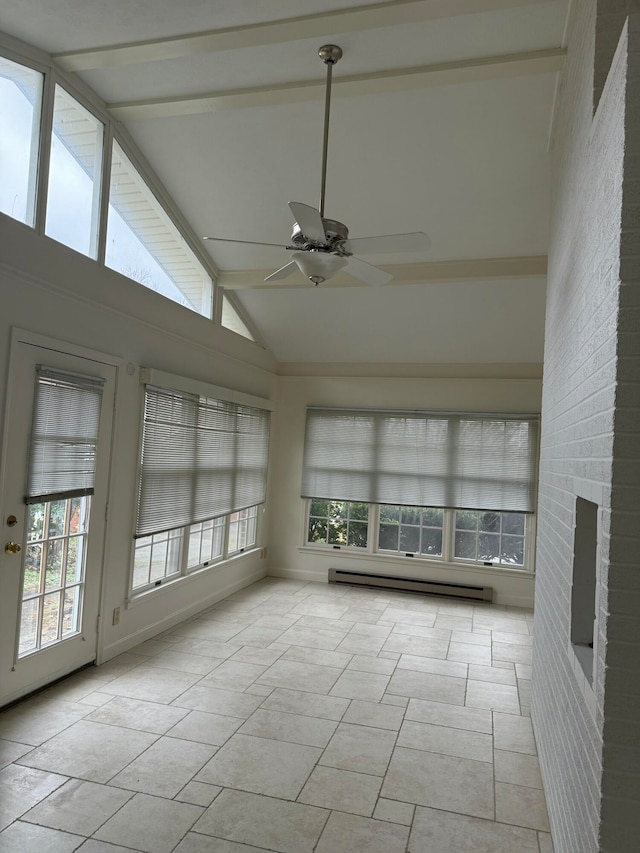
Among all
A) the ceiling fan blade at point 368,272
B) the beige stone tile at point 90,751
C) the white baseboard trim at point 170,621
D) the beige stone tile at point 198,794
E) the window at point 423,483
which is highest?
the ceiling fan blade at point 368,272

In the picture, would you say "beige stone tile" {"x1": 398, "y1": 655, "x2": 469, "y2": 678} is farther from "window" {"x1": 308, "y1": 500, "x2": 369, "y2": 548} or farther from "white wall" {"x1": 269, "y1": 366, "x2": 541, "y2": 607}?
"window" {"x1": 308, "y1": 500, "x2": 369, "y2": 548}

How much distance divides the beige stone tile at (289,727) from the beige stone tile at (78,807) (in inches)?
34.1

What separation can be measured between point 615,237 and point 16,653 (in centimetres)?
364

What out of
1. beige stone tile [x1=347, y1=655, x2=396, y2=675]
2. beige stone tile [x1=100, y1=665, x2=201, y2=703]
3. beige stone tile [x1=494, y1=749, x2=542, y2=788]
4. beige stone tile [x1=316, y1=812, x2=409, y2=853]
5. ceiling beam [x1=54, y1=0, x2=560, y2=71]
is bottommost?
beige stone tile [x1=316, y1=812, x2=409, y2=853]

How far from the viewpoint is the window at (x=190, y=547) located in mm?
4945

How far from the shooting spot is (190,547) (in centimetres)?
571

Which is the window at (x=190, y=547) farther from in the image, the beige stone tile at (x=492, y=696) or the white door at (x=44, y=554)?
the beige stone tile at (x=492, y=696)

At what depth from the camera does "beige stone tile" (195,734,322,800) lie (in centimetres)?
294

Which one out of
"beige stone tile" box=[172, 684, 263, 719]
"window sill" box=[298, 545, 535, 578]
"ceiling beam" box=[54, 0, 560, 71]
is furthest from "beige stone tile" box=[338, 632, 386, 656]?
"ceiling beam" box=[54, 0, 560, 71]

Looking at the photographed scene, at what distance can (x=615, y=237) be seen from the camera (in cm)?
170

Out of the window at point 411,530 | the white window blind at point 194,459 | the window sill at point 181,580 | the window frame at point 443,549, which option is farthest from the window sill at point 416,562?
the white window blind at point 194,459

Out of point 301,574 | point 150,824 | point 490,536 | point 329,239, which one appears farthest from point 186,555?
point 329,239

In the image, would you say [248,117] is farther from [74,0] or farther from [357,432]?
[357,432]

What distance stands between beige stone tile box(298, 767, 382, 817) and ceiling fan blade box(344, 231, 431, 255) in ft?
8.38
